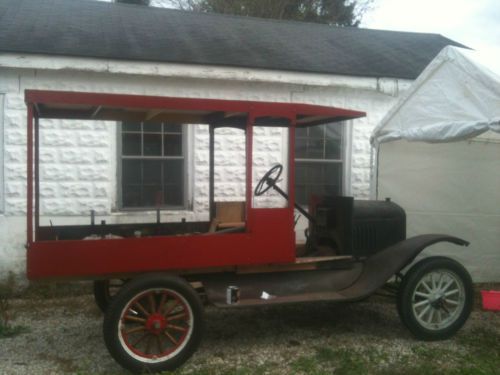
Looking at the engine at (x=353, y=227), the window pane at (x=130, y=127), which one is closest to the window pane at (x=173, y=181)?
the window pane at (x=130, y=127)

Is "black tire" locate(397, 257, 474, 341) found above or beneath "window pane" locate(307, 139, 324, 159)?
beneath

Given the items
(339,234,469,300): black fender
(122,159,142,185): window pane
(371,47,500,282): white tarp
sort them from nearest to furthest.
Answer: (339,234,469,300): black fender
(371,47,500,282): white tarp
(122,159,142,185): window pane

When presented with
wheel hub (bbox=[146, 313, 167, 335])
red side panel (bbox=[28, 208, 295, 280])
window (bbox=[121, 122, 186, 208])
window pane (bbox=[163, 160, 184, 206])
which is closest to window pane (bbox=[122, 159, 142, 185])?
window (bbox=[121, 122, 186, 208])

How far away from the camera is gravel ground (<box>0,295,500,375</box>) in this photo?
4.79m

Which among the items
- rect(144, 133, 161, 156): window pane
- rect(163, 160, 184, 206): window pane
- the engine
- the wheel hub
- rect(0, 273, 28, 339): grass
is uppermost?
rect(144, 133, 161, 156): window pane

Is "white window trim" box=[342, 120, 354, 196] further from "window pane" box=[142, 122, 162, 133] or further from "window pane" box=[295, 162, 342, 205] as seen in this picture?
"window pane" box=[142, 122, 162, 133]

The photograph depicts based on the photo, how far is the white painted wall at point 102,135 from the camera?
24.0 ft

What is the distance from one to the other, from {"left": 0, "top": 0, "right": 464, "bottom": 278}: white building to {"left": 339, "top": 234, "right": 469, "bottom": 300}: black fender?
10.1 feet

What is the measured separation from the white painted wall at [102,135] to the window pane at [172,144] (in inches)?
8.2

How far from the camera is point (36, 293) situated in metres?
7.26

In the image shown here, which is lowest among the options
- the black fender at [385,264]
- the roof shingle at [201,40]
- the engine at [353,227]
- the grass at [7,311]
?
the grass at [7,311]

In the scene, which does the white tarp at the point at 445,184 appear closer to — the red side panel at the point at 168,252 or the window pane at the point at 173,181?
the red side panel at the point at 168,252

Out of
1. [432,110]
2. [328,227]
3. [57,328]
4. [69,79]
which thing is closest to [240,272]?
A: [328,227]

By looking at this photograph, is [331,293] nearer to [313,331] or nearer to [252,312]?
[313,331]
